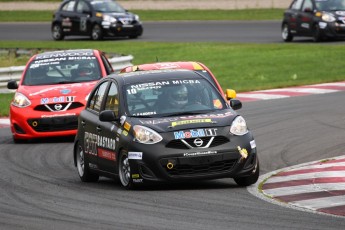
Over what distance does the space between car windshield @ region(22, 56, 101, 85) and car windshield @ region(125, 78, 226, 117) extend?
623 cm

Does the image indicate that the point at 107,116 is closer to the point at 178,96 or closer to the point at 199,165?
the point at 178,96

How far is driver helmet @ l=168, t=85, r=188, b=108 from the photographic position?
13.7 m

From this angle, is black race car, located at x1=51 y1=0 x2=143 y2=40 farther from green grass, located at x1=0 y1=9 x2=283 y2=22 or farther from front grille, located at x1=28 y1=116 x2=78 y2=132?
front grille, located at x1=28 y1=116 x2=78 y2=132

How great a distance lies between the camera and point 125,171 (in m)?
13.2

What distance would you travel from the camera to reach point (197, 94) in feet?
45.4

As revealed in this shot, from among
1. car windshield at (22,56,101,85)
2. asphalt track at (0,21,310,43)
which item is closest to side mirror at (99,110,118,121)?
car windshield at (22,56,101,85)

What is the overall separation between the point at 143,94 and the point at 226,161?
A: 1.50 meters

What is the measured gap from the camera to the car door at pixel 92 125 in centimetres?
1427

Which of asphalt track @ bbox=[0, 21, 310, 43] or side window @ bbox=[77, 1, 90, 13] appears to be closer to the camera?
asphalt track @ bbox=[0, 21, 310, 43]

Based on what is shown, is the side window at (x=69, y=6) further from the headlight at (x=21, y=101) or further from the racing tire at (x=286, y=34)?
the headlight at (x=21, y=101)

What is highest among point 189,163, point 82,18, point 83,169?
point 189,163

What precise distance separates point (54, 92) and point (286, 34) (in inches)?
741

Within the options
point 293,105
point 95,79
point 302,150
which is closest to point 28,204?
point 302,150

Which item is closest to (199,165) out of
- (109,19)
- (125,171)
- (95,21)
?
(125,171)
